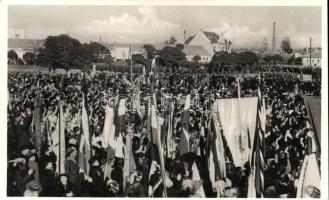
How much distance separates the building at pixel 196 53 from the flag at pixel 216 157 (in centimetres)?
84

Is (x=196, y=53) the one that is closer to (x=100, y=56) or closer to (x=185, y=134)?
(x=185, y=134)

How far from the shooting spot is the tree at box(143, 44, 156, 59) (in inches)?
357

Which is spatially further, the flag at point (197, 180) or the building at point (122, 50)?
the building at point (122, 50)

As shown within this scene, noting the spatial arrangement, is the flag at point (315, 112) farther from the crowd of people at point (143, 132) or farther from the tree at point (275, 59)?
the tree at point (275, 59)

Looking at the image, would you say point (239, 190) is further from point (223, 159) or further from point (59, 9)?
point (59, 9)

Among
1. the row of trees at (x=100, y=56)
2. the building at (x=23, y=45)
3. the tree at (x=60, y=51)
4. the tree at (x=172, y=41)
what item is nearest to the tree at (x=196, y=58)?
the row of trees at (x=100, y=56)

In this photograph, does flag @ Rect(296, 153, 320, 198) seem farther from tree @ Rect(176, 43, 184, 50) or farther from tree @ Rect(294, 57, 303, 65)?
tree @ Rect(176, 43, 184, 50)

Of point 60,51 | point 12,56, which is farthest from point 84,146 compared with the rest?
point 12,56

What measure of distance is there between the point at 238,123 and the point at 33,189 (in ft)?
8.10

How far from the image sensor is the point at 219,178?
354 inches

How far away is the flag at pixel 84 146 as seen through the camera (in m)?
9.02

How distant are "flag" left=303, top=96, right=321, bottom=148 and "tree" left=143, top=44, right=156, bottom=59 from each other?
71.6 inches

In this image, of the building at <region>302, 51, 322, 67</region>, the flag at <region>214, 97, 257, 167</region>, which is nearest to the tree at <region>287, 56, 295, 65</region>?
the building at <region>302, 51, 322, 67</region>

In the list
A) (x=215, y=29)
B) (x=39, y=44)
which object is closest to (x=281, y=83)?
(x=215, y=29)
